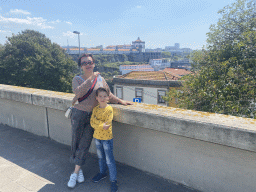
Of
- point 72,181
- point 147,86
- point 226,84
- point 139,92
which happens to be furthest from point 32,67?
point 72,181

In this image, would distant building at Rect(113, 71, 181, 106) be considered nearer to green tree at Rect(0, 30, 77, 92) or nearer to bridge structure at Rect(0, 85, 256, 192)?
green tree at Rect(0, 30, 77, 92)

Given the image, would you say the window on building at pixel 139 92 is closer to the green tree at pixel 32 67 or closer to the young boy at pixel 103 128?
the green tree at pixel 32 67

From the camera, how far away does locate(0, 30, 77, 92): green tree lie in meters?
24.5

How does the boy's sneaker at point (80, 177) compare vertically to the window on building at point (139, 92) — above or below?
above

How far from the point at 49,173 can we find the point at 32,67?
2503 centimetres

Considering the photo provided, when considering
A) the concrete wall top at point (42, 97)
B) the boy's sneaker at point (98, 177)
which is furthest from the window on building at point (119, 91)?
the boy's sneaker at point (98, 177)

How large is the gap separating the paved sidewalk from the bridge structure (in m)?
0.16

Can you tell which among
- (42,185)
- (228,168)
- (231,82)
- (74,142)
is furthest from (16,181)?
(231,82)

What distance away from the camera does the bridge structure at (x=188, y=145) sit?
185cm

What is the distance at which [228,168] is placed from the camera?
6.45ft

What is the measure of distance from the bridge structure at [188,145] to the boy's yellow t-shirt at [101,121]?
0.26 meters

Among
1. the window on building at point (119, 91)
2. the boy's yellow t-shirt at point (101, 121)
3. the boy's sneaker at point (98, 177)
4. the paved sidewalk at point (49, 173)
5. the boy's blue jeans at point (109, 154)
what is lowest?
the window on building at point (119, 91)

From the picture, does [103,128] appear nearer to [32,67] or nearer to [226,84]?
[226,84]

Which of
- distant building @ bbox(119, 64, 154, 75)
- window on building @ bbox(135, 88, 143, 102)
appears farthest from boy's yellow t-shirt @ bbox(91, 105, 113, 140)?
distant building @ bbox(119, 64, 154, 75)
